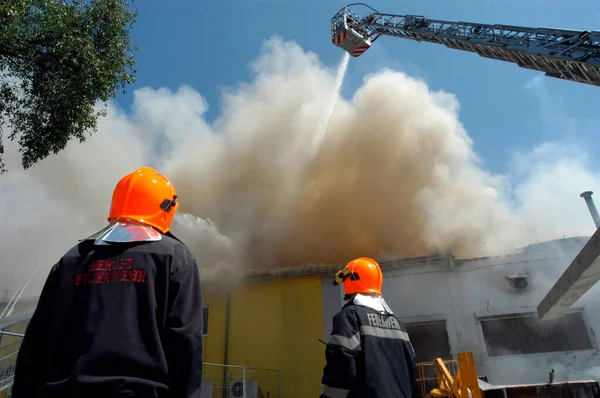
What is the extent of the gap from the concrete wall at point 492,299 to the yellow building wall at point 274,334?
91 cm

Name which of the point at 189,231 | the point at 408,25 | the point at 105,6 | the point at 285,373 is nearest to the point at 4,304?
the point at 189,231

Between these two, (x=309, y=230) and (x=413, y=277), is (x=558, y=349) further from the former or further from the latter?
(x=309, y=230)

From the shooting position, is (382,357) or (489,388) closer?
(382,357)

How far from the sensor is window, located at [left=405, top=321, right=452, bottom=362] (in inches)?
483

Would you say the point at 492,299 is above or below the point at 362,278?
above

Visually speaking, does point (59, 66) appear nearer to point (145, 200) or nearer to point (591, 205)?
point (145, 200)

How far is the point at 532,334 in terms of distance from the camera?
11578 mm

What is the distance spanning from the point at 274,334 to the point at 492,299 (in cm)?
694

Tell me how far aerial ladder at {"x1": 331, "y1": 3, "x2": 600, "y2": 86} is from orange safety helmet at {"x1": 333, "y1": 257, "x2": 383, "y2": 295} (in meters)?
5.25

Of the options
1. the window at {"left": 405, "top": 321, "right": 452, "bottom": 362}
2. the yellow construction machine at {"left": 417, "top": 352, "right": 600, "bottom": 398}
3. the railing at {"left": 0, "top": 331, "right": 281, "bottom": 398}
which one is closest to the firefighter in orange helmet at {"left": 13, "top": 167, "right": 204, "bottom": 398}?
the yellow construction machine at {"left": 417, "top": 352, "right": 600, "bottom": 398}

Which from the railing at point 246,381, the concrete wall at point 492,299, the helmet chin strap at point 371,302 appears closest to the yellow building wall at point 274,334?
the railing at point 246,381

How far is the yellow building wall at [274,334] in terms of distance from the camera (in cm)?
1316

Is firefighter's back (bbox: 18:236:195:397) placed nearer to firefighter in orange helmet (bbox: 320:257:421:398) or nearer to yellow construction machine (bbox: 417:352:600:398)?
firefighter in orange helmet (bbox: 320:257:421:398)

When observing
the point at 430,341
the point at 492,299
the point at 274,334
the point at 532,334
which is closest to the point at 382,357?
the point at 492,299
